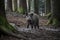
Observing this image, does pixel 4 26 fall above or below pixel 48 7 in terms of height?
above

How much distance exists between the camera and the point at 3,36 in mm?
7910

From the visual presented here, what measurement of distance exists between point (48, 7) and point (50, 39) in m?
18.0

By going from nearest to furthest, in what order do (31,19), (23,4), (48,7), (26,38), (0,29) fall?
(0,29) < (26,38) < (31,19) < (23,4) < (48,7)

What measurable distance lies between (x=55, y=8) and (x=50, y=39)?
5836 mm

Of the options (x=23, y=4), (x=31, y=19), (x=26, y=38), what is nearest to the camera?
(x=26, y=38)

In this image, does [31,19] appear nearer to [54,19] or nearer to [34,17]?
[34,17]

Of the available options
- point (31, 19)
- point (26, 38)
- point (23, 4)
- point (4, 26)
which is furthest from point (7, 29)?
point (23, 4)

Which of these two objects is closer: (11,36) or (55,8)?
(11,36)

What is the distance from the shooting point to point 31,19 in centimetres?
1237

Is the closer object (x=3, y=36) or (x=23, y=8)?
(x=3, y=36)

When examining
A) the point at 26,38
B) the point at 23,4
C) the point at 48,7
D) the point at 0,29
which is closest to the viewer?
the point at 0,29

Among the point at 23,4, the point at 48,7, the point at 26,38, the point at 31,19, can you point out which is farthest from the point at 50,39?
the point at 48,7

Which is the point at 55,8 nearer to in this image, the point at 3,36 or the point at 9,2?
the point at 3,36

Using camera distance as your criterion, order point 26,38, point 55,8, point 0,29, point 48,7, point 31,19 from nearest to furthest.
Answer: point 0,29 < point 26,38 < point 31,19 < point 55,8 < point 48,7
